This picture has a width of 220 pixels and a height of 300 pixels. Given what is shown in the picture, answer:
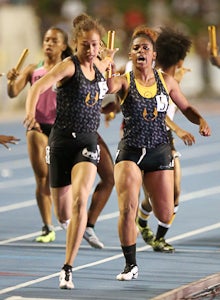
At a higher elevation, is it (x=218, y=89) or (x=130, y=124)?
(x=130, y=124)

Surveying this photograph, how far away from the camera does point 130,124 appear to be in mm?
11328

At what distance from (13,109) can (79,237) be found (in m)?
25.1

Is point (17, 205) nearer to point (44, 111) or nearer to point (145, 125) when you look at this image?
point (44, 111)

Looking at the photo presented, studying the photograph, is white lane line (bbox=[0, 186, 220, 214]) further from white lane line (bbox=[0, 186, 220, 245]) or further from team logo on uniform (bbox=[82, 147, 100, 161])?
team logo on uniform (bbox=[82, 147, 100, 161])

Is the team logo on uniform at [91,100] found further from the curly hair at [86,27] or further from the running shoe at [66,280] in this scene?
the running shoe at [66,280]

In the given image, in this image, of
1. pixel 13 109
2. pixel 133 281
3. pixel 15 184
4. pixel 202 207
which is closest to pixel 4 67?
pixel 13 109

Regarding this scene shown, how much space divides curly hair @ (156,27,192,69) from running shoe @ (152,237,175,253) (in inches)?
69.3

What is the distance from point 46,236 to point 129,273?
2586 millimetres

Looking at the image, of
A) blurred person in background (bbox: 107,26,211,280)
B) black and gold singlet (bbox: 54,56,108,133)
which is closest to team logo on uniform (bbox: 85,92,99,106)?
black and gold singlet (bbox: 54,56,108,133)

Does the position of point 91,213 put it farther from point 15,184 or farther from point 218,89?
point 218,89

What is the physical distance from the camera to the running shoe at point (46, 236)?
43.8 feet

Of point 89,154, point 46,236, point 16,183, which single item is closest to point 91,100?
point 89,154

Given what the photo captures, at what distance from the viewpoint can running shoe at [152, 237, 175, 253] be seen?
12719 mm

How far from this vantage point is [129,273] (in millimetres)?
10945
